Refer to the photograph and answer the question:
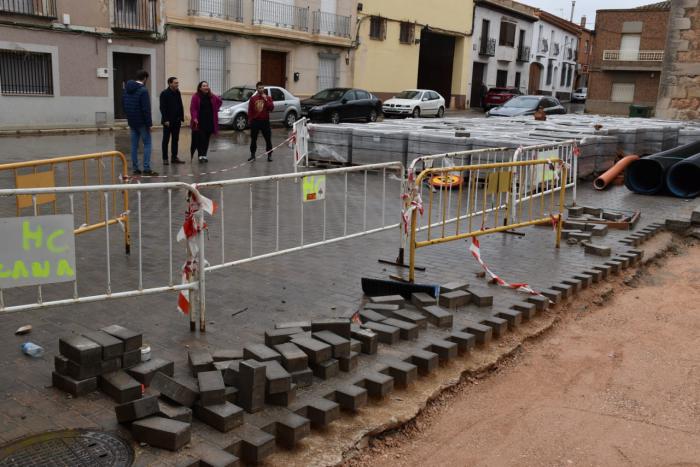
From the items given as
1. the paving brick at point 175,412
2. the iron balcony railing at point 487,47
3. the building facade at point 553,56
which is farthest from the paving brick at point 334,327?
the building facade at point 553,56

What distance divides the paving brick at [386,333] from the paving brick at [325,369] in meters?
0.70

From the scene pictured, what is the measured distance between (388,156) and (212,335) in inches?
381

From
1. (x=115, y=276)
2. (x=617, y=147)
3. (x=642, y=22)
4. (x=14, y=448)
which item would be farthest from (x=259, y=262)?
(x=642, y=22)

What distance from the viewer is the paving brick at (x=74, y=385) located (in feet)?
13.1

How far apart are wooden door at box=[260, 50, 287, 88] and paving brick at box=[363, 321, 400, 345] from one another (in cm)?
2706

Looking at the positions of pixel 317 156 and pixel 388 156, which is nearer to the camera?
pixel 388 156

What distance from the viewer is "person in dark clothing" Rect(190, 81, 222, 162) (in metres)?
14.4

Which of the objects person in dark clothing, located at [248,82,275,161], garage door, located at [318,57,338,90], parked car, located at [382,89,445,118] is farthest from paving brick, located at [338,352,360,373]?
garage door, located at [318,57,338,90]

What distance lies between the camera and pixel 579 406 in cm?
459

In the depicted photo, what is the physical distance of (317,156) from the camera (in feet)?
50.5

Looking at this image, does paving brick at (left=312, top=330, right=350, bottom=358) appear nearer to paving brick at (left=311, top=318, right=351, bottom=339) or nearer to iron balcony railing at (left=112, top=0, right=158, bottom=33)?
paving brick at (left=311, top=318, right=351, bottom=339)

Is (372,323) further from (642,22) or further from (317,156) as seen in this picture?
(642,22)

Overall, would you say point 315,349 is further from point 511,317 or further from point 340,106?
point 340,106

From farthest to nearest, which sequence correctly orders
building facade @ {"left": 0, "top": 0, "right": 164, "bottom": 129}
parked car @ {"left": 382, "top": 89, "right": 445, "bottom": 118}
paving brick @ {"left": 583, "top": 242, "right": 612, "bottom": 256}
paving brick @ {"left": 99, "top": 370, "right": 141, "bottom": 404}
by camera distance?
parked car @ {"left": 382, "top": 89, "right": 445, "bottom": 118}, building facade @ {"left": 0, "top": 0, "right": 164, "bottom": 129}, paving brick @ {"left": 583, "top": 242, "right": 612, "bottom": 256}, paving brick @ {"left": 99, "top": 370, "right": 141, "bottom": 404}
